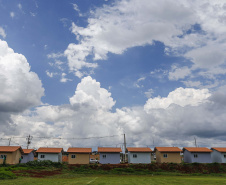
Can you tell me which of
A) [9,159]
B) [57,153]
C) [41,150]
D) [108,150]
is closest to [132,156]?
[108,150]

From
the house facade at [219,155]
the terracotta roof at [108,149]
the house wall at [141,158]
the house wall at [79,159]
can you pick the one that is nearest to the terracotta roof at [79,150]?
the house wall at [79,159]

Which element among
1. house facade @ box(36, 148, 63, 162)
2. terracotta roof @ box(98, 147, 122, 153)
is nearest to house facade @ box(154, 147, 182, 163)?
terracotta roof @ box(98, 147, 122, 153)

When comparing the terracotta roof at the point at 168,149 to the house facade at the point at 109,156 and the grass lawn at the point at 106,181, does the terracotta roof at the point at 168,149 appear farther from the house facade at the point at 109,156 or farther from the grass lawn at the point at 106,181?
the grass lawn at the point at 106,181

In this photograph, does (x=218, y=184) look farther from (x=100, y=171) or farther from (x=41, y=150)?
(x=41, y=150)

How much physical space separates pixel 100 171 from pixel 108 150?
16366mm

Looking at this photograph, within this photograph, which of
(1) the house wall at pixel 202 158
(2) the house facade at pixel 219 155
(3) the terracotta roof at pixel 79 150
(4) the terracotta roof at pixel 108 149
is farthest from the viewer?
(2) the house facade at pixel 219 155

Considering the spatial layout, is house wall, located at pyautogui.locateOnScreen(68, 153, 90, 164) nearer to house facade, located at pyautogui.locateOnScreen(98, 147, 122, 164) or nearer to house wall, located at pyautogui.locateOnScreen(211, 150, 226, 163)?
house facade, located at pyautogui.locateOnScreen(98, 147, 122, 164)

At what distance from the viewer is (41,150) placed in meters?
56.0

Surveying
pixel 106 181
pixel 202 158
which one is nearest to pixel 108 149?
pixel 202 158

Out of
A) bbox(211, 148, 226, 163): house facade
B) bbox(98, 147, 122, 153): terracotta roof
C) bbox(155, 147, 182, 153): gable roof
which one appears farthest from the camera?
bbox(211, 148, 226, 163): house facade

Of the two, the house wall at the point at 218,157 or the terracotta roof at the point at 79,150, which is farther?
the house wall at the point at 218,157

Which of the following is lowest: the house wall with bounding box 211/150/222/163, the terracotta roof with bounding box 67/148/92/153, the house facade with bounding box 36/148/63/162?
the house wall with bounding box 211/150/222/163

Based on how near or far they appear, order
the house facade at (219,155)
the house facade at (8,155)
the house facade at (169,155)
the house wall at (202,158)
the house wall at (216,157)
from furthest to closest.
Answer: the house wall at (216,157)
the house facade at (219,155)
the house wall at (202,158)
the house facade at (169,155)
the house facade at (8,155)

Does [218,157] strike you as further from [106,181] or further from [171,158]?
[106,181]
